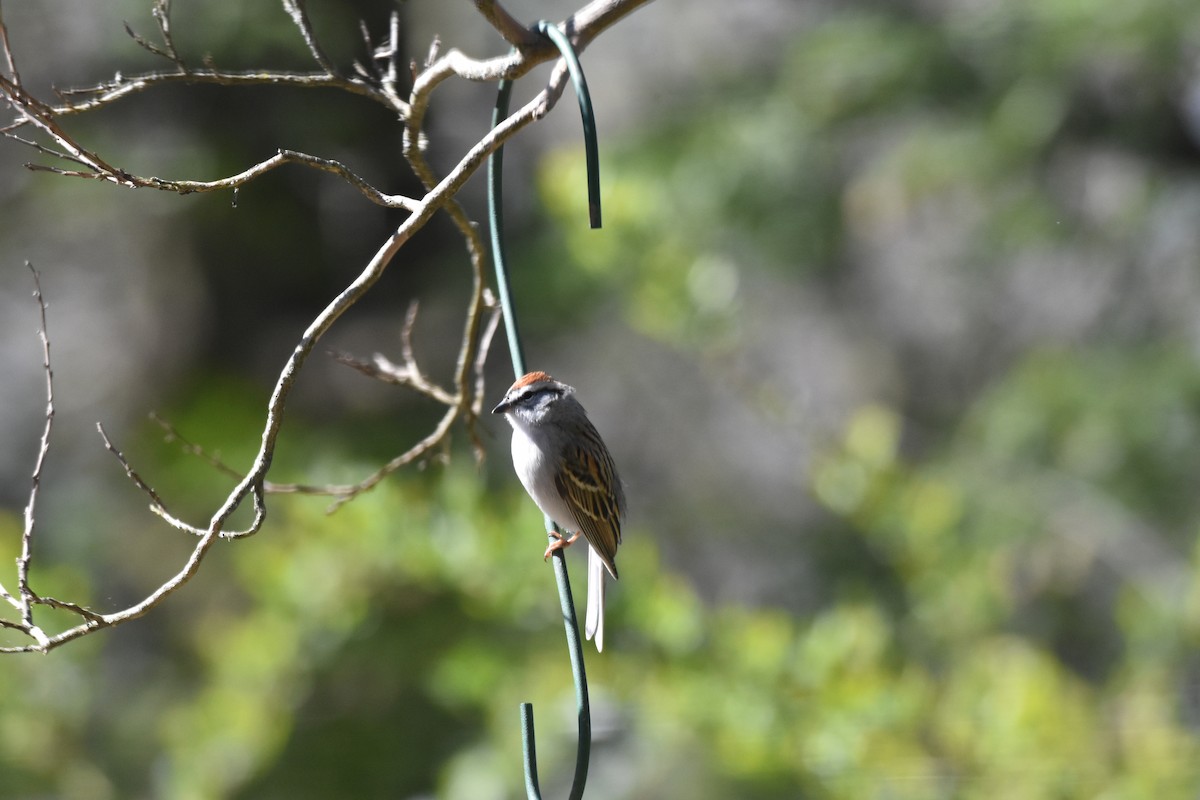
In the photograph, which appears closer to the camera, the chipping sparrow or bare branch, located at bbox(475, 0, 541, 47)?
bare branch, located at bbox(475, 0, 541, 47)

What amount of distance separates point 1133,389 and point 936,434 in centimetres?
85

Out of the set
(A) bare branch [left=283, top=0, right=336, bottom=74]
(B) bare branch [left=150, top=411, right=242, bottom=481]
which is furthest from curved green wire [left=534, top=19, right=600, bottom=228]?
(B) bare branch [left=150, top=411, right=242, bottom=481]

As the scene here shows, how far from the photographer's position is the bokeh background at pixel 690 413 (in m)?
3.01

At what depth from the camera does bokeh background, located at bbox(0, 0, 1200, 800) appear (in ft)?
9.89

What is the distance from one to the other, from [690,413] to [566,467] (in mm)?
2885

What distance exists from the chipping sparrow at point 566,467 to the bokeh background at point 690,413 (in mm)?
891

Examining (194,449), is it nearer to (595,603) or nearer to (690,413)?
(595,603)

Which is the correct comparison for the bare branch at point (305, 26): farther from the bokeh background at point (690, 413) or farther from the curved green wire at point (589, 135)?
the bokeh background at point (690, 413)

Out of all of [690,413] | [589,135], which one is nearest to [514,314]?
[589,135]

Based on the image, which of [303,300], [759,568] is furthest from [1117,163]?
[303,300]

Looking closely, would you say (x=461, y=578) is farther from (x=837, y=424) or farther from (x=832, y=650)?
(x=837, y=424)

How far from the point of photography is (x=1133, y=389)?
3312 millimetres

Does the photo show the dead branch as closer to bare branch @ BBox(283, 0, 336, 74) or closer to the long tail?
bare branch @ BBox(283, 0, 336, 74)

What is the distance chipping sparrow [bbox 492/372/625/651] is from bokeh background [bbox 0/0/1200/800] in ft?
2.92
